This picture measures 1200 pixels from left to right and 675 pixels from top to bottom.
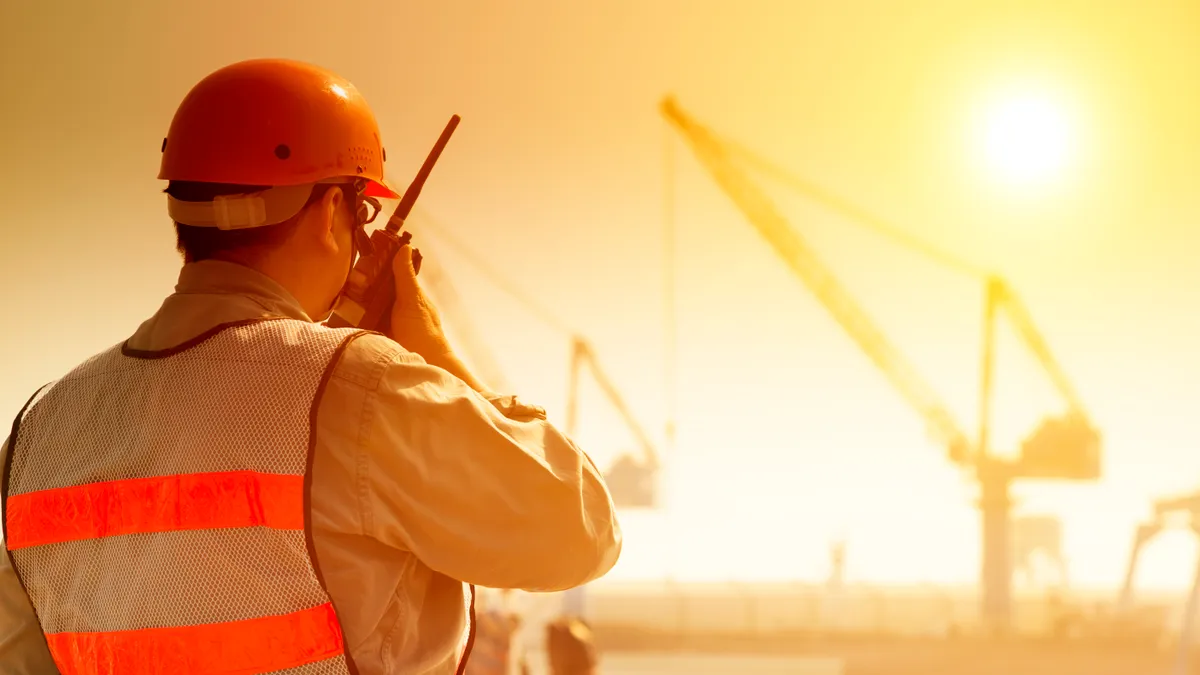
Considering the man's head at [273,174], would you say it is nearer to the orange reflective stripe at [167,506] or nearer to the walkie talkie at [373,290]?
the walkie talkie at [373,290]

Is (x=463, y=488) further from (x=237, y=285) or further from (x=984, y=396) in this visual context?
(x=984, y=396)

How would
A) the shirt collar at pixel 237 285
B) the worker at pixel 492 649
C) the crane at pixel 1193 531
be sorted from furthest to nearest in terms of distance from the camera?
the crane at pixel 1193 531 < the worker at pixel 492 649 < the shirt collar at pixel 237 285

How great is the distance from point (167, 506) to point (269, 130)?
455 mm

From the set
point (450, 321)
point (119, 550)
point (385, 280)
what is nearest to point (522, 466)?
point (385, 280)

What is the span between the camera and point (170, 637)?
1352 mm

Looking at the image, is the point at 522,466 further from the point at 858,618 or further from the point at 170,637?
the point at 858,618

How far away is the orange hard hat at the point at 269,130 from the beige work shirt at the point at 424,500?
0.92 ft

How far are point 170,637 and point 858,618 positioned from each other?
7099cm

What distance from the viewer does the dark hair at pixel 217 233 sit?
151 cm

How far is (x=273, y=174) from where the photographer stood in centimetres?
150

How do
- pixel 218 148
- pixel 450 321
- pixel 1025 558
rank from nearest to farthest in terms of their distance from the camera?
pixel 218 148 < pixel 450 321 < pixel 1025 558

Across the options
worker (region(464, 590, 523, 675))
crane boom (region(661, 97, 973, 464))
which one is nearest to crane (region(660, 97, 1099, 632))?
crane boom (region(661, 97, 973, 464))

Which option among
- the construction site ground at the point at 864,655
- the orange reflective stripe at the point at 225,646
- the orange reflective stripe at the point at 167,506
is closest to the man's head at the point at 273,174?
the orange reflective stripe at the point at 167,506

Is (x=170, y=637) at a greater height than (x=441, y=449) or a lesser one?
lesser
